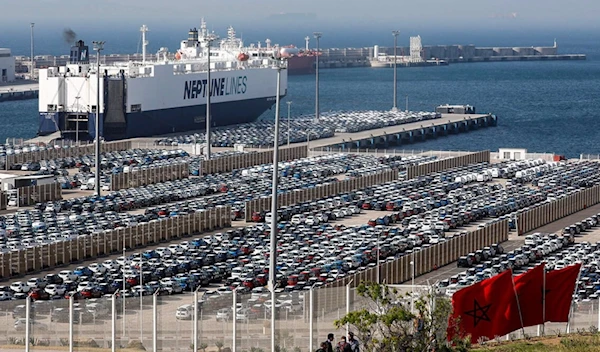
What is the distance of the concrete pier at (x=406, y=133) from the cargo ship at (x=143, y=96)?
30.7ft

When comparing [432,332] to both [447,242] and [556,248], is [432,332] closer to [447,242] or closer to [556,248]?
[447,242]

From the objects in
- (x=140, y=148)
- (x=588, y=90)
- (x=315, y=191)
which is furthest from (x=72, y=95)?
(x=588, y=90)

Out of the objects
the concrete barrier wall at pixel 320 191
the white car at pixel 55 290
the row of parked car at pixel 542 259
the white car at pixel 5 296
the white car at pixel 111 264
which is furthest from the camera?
the concrete barrier wall at pixel 320 191

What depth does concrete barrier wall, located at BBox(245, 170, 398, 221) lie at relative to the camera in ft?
191

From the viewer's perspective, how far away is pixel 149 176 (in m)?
70.1

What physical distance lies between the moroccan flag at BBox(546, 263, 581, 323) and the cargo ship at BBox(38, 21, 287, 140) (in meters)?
63.5

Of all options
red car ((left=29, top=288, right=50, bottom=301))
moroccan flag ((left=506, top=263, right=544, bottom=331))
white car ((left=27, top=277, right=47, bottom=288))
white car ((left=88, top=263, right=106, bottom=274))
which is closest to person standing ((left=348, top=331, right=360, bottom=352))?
moroccan flag ((left=506, top=263, right=544, bottom=331))

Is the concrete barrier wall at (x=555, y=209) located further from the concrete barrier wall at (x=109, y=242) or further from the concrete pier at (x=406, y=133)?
the concrete pier at (x=406, y=133)

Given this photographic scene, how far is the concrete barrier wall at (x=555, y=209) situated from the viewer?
2179 inches

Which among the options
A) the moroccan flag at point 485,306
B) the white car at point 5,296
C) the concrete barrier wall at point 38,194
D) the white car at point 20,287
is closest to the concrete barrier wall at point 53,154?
the concrete barrier wall at point 38,194

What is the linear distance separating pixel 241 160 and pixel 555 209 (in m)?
24.8

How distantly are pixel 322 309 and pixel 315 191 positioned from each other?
134 feet

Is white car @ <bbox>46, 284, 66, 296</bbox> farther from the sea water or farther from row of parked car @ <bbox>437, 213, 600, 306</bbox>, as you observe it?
the sea water

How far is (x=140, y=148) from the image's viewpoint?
8812cm
